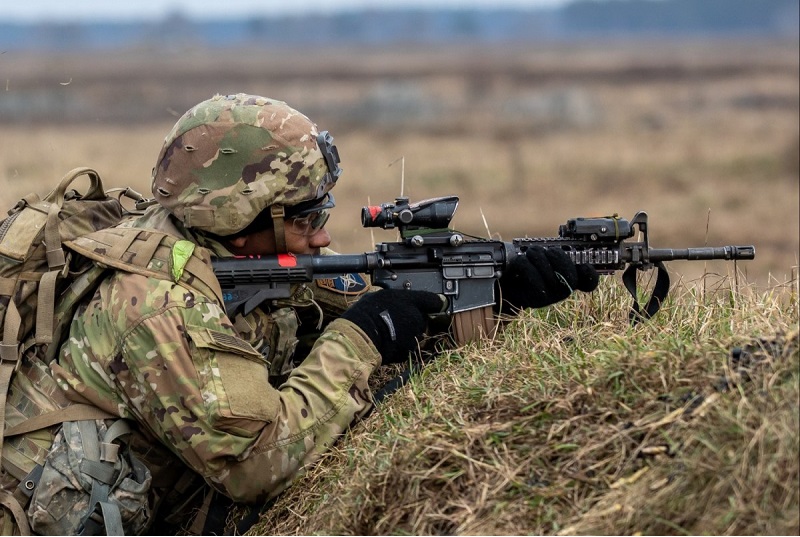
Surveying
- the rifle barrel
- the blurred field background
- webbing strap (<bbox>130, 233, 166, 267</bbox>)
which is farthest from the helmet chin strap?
the rifle barrel

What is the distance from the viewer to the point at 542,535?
158 inches

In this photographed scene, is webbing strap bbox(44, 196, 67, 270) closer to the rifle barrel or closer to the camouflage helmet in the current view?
the camouflage helmet

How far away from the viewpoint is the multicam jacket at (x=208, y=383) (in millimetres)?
4664

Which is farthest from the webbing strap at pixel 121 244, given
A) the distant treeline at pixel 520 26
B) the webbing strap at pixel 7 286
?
the distant treeline at pixel 520 26

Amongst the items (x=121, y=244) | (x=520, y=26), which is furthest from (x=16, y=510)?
(x=520, y=26)

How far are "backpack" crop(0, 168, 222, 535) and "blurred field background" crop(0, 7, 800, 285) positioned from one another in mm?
2210

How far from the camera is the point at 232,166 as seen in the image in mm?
5027

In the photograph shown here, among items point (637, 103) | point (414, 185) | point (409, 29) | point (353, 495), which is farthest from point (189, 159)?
point (409, 29)

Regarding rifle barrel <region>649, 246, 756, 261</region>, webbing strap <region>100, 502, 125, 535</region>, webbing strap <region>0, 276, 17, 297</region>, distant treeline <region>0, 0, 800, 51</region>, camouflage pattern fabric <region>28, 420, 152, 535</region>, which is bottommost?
webbing strap <region>100, 502, 125, 535</region>

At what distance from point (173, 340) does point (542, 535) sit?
5.79ft

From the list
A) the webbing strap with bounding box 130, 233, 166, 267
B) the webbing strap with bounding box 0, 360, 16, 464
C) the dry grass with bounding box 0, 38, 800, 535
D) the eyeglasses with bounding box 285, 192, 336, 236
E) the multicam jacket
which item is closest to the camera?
the dry grass with bounding box 0, 38, 800, 535

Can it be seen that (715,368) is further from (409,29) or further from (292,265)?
(409,29)

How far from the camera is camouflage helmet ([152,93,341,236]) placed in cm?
502

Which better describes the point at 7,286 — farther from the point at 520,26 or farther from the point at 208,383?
the point at 520,26
